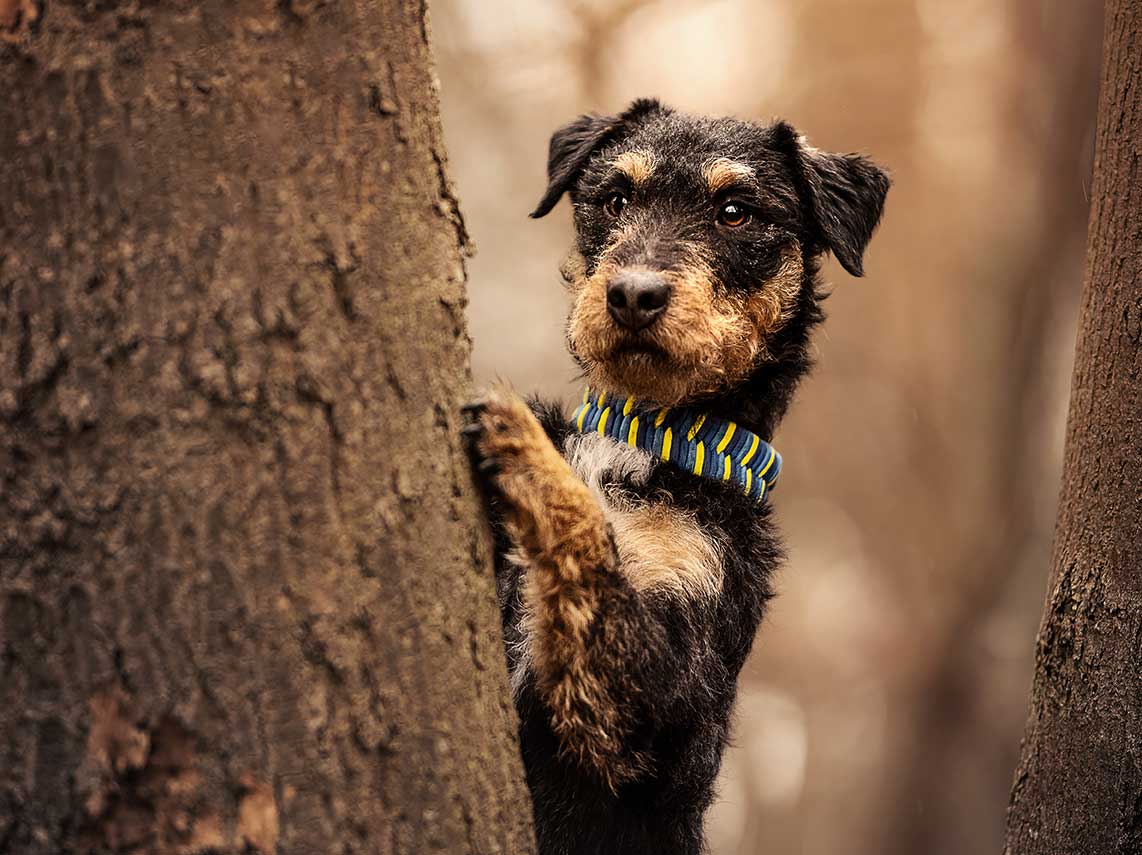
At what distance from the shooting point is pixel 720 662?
3.16 metres

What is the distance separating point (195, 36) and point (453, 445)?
0.85 m

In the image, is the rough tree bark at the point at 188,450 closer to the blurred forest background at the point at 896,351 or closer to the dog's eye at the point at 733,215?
the dog's eye at the point at 733,215

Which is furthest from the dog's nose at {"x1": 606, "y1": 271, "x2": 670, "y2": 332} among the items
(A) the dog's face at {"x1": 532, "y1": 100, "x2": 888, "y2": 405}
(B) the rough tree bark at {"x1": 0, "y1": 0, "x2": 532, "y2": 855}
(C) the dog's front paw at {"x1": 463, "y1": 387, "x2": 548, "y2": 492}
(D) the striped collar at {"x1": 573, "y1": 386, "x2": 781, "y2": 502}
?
(B) the rough tree bark at {"x1": 0, "y1": 0, "x2": 532, "y2": 855}

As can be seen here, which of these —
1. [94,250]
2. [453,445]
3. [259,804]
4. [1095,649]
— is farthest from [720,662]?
[94,250]

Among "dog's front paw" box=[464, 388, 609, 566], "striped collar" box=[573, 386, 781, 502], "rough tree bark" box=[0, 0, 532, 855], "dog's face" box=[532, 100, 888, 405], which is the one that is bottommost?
"rough tree bark" box=[0, 0, 532, 855]

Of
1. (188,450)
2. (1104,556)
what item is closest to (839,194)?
(1104,556)

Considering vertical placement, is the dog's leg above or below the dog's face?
below

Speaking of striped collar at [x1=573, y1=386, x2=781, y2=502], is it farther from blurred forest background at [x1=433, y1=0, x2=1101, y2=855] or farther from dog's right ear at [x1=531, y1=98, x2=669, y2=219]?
blurred forest background at [x1=433, y1=0, x2=1101, y2=855]

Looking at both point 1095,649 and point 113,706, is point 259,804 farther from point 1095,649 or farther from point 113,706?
point 1095,649

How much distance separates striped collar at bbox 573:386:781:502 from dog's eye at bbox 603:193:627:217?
0.71 metres

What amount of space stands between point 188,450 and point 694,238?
2.25m

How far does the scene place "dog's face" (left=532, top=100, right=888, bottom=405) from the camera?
3.30 meters

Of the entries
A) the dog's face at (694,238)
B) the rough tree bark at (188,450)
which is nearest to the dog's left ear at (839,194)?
the dog's face at (694,238)

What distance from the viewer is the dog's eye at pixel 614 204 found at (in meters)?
3.75
